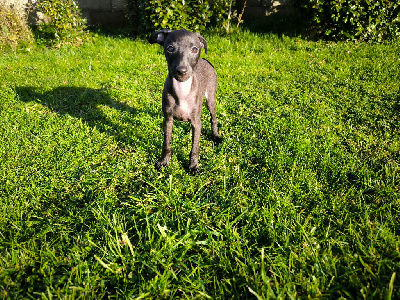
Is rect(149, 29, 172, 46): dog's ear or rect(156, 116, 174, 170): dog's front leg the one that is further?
rect(156, 116, 174, 170): dog's front leg

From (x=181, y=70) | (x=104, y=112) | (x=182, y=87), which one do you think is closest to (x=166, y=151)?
(x=182, y=87)

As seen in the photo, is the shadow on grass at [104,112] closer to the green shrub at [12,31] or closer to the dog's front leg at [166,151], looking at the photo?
the dog's front leg at [166,151]

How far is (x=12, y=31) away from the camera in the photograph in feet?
25.6

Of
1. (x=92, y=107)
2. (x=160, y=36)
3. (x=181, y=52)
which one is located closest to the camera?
(x=181, y=52)

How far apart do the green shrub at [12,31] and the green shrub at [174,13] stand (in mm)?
3389

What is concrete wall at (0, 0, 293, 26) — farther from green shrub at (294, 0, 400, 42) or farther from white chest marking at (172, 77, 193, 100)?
white chest marking at (172, 77, 193, 100)

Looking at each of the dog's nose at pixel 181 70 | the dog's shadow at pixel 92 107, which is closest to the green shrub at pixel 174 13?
the dog's shadow at pixel 92 107

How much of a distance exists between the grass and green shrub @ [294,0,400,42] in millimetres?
2824

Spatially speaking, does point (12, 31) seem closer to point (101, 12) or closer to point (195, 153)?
point (101, 12)

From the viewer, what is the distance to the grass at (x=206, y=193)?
1880 millimetres

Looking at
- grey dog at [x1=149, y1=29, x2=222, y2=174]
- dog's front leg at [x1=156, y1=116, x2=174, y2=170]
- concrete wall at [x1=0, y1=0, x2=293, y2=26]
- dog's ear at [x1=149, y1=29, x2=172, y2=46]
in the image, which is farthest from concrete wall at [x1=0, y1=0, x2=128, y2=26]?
dog's front leg at [x1=156, y1=116, x2=174, y2=170]

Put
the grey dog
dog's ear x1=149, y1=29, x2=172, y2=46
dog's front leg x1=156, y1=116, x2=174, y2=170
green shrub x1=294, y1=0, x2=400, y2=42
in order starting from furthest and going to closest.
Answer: green shrub x1=294, y1=0, x2=400, y2=42 < dog's front leg x1=156, y1=116, x2=174, y2=170 < dog's ear x1=149, y1=29, x2=172, y2=46 < the grey dog

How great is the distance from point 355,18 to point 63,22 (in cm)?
865

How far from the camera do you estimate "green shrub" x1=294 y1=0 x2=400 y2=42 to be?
7.53 m
